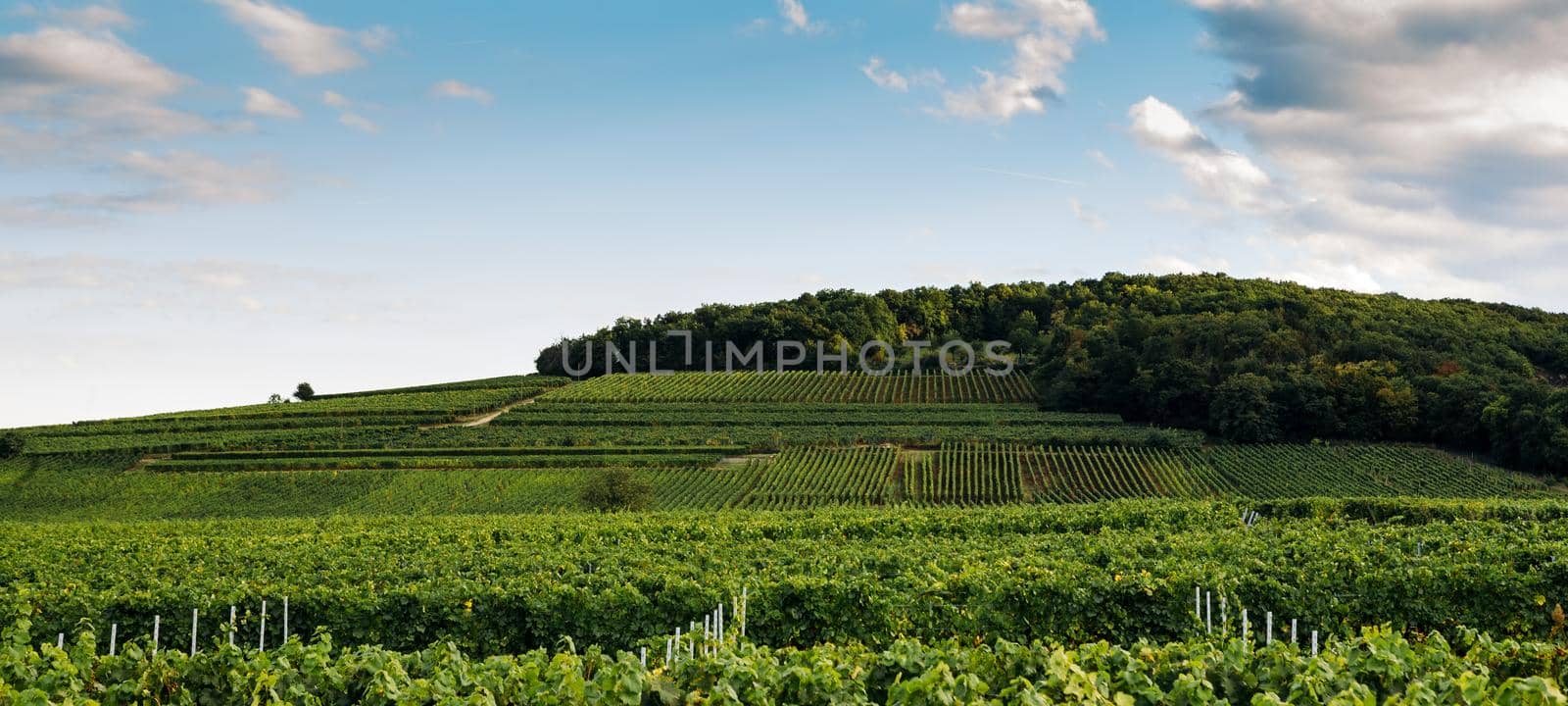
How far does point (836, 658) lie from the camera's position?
11.1 meters

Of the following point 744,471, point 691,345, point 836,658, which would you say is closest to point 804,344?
point 691,345

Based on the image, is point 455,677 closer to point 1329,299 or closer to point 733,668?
point 733,668

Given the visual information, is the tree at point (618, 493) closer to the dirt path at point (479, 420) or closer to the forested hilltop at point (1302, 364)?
the dirt path at point (479, 420)

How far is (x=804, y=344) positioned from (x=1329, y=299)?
5699 centimetres

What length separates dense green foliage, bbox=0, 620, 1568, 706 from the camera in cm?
938

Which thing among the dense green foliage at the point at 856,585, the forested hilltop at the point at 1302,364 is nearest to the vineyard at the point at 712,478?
the forested hilltop at the point at 1302,364

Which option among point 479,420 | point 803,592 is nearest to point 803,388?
point 479,420

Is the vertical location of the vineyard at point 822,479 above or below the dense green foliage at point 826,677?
below

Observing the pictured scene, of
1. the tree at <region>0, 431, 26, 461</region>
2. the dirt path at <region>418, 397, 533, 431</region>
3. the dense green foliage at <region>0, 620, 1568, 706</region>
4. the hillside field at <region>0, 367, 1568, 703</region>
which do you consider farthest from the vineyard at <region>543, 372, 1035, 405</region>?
the dense green foliage at <region>0, 620, 1568, 706</region>

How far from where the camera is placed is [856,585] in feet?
55.1

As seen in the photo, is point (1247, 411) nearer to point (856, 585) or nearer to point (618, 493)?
point (618, 493)

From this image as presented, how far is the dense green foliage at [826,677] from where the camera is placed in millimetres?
9383

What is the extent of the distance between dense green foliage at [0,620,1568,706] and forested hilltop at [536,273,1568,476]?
62275 millimetres

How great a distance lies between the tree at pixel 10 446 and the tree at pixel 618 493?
44.7m
